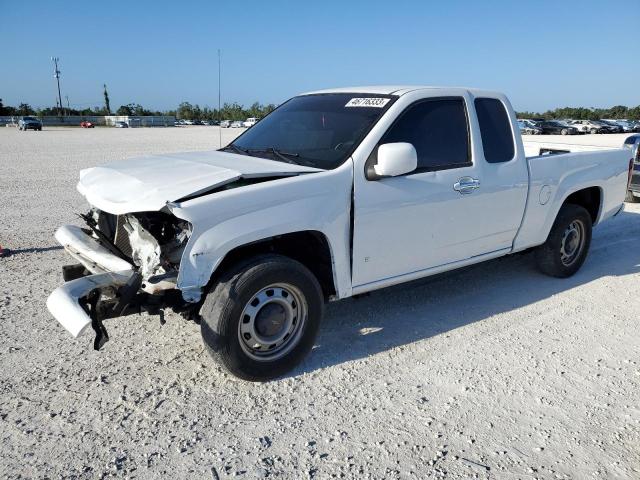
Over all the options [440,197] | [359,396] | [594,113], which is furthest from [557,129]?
[359,396]

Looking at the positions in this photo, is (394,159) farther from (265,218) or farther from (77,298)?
(77,298)

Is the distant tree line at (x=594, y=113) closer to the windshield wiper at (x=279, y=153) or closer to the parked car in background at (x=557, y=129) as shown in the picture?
the parked car in background at (x=557, y=129)

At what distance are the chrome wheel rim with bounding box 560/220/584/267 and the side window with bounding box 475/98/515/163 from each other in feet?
4.58

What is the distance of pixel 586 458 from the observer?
9.55 ft

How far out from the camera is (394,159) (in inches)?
145

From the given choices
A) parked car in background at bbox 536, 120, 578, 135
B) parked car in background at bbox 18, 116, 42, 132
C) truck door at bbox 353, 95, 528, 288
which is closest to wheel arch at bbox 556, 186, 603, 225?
truck door at bbox 353, 95, 528, 288

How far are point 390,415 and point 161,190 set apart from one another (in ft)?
6.38

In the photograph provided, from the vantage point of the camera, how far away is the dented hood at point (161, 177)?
129 inches

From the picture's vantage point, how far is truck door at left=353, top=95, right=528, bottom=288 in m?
3.88

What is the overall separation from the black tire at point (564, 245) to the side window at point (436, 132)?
1709 millimetres

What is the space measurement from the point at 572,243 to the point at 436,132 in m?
2.47

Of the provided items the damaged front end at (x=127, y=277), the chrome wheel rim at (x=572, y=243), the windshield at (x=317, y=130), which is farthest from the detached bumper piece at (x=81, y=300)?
the chrome wheel rim at (x=572, y=243)

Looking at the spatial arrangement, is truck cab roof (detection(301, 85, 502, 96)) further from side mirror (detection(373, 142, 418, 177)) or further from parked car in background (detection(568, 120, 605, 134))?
parked car in background (detection(568, 120, 605, 134))

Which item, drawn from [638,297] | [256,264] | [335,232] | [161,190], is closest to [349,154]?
[335,232]
